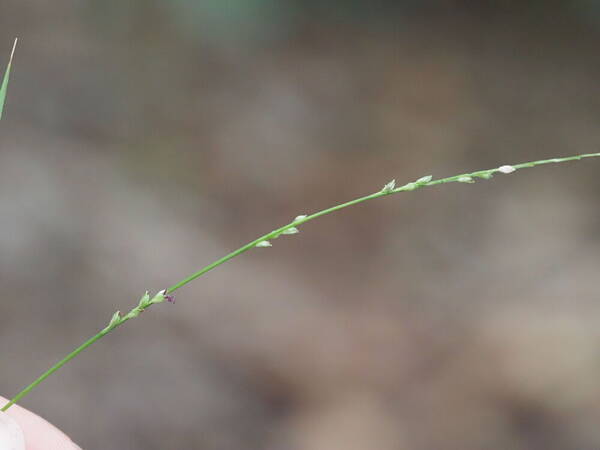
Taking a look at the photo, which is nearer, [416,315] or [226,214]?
[416,315]

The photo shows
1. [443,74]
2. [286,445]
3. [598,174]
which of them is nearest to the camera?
[286,445]

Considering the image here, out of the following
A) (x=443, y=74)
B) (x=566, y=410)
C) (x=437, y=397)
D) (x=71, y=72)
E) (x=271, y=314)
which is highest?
(x=71, y=72)

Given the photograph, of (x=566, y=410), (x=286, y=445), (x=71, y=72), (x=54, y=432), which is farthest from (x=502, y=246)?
(x=54, y=432)

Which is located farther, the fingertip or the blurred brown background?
the blurred brown background

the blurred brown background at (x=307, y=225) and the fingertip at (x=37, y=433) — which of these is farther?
the blurred brown background at (x=307, y=225)

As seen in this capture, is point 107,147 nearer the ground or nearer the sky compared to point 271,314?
nearer the sky

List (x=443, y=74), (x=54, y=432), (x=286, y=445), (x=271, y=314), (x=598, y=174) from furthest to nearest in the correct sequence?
(x=443, y=74) < (x=598, y=174) < (x=271, y=314) < (x=286, y=445) < (x=54, y=432)

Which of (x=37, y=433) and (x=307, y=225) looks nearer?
(x=37, y=433)

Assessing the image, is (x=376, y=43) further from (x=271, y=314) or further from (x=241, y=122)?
(x=271, y=314)
